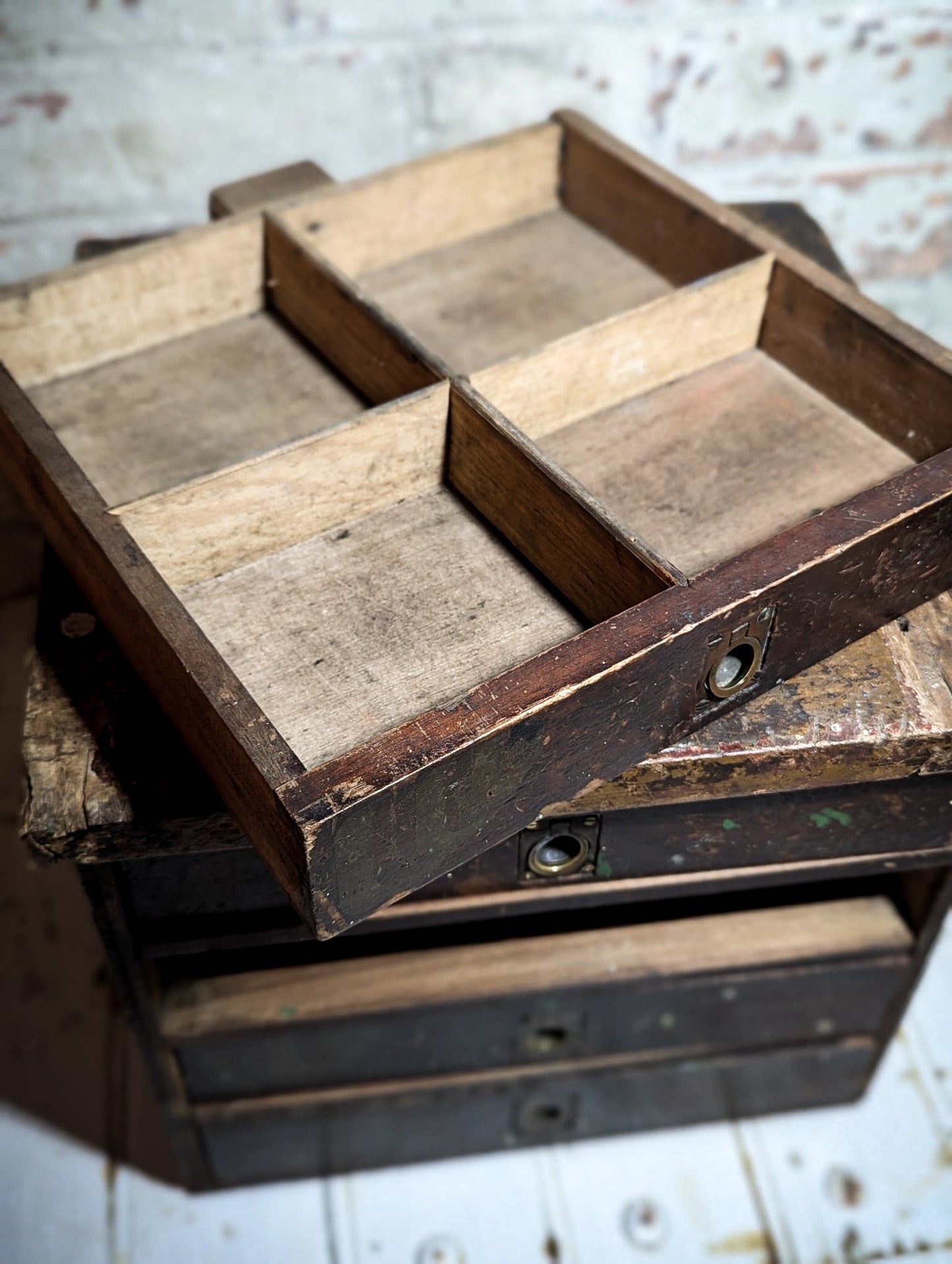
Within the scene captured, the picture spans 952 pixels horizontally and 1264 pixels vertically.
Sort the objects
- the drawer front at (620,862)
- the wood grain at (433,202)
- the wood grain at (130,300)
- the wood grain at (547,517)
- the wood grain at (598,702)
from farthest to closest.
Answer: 1. the wood grain at (433,202)
2. the wood grain at (130,300)
3. the drawer front at (620,862)
4. the wood grain at (547,517)
5. the wood grain at (598,702)

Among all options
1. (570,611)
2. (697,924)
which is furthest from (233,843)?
(697,924)

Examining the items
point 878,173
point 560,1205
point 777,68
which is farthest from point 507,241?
point 560,1205

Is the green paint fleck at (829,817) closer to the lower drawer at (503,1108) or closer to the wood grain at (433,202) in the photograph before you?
the lower drawer at (503,1108)

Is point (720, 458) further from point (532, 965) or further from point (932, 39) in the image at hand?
point (932, 39)

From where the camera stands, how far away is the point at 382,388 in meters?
1.14

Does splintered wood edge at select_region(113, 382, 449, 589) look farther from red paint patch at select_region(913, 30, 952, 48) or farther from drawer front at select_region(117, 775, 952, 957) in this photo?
red paint patch at select_region(913, 30, 952, 48)

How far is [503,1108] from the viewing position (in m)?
1.39

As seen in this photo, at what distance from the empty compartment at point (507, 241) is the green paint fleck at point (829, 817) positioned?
485mm

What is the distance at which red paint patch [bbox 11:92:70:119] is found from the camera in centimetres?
147

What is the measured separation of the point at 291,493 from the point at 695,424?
1.17ft

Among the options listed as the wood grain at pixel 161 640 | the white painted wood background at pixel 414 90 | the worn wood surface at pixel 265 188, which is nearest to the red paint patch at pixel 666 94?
the white painted wood background at pixel 414 90

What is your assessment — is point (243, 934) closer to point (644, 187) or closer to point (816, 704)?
point (816, 704)

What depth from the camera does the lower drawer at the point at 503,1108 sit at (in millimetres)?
1336

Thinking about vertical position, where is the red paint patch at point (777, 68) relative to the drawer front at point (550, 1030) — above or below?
above
